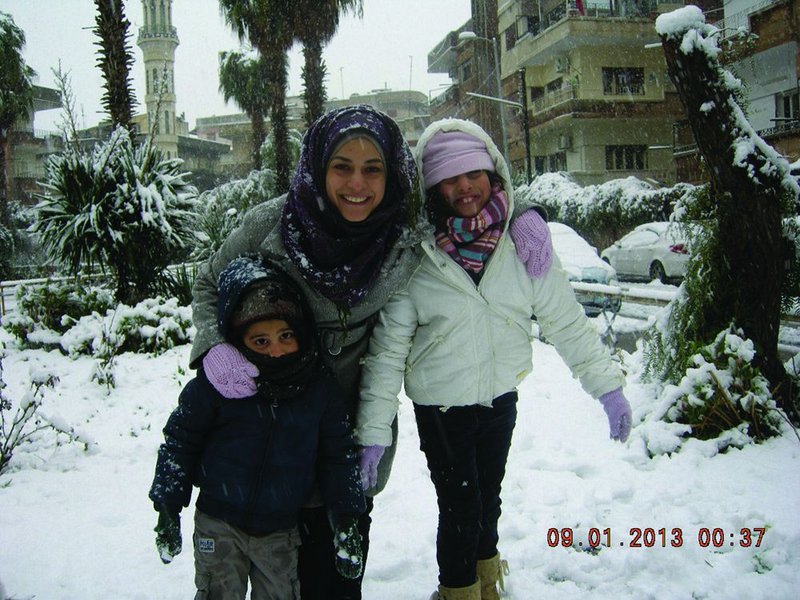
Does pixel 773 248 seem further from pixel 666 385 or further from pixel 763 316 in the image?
pixel 666 385

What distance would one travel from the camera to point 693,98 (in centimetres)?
404

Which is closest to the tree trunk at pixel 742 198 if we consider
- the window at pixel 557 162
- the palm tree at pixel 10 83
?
the palm tree at pixel 10 83

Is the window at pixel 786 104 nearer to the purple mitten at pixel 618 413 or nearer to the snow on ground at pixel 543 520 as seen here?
the snow on ground at pixel 543 520

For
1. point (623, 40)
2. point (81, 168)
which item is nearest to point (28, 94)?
point (81, 168)

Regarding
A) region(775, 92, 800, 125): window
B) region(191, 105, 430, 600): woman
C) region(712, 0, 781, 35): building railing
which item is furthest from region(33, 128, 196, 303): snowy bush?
region(775, 92, 800, 125): window

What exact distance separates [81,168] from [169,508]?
748cm

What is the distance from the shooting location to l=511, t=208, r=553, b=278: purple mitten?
245 centimetres

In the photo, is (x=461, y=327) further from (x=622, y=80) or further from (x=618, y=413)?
(x=622, y=80)

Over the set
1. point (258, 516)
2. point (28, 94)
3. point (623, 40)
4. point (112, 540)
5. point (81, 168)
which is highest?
point (623, 40)

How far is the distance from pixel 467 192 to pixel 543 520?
188 centimetres

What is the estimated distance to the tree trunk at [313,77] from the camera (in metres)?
16.1

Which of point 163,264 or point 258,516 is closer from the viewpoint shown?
point 258,516

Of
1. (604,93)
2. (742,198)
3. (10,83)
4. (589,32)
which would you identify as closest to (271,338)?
(742,198)

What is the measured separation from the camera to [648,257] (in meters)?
15.3
